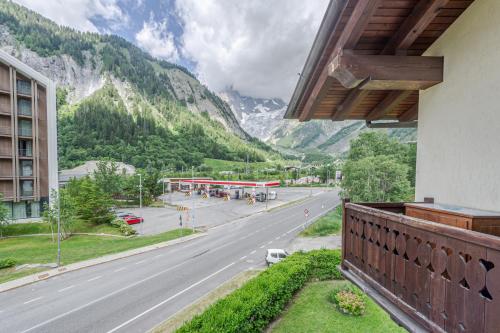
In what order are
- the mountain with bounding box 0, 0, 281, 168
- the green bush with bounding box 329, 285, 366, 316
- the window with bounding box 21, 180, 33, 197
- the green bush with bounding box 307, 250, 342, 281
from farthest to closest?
the mountain with bounding box 0, 0, 281, 168 < the window with bounding box 21, 180, 33, 197 < the green bush with bounding box 307, 250, 342, 281 < the green bush with bounding box 329, 285, 366, 316

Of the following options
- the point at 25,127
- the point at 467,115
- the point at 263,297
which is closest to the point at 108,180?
the point at 25,127

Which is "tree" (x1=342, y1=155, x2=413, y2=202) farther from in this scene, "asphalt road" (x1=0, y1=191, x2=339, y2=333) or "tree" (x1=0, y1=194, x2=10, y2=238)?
"tree" (x1=0, y1=194, x2=10, y2=238)

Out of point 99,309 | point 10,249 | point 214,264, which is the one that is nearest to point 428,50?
point 99,309

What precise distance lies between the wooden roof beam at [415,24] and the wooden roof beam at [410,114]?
2.78 m

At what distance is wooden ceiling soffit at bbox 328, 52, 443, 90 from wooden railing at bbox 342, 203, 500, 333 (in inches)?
82.7

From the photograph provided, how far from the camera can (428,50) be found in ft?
14.1

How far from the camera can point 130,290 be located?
15.1 meters

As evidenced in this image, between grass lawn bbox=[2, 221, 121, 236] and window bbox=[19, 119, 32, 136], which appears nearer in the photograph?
grass lawn bbox=[2, 221, 121, 236]

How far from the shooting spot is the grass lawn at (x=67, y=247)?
2106 centimetres

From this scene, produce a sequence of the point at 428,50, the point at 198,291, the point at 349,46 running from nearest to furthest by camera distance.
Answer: the point at 349,46
the point at 428,50
the point at 198,291

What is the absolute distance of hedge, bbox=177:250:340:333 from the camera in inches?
280

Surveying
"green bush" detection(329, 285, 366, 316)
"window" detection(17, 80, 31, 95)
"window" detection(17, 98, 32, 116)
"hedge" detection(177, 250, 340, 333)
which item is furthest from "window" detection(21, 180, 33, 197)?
"green bush" detection(329, 285, 366, 316)

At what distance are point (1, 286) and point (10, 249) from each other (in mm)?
11154

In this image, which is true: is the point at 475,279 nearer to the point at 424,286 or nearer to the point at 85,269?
the point at 424,286
